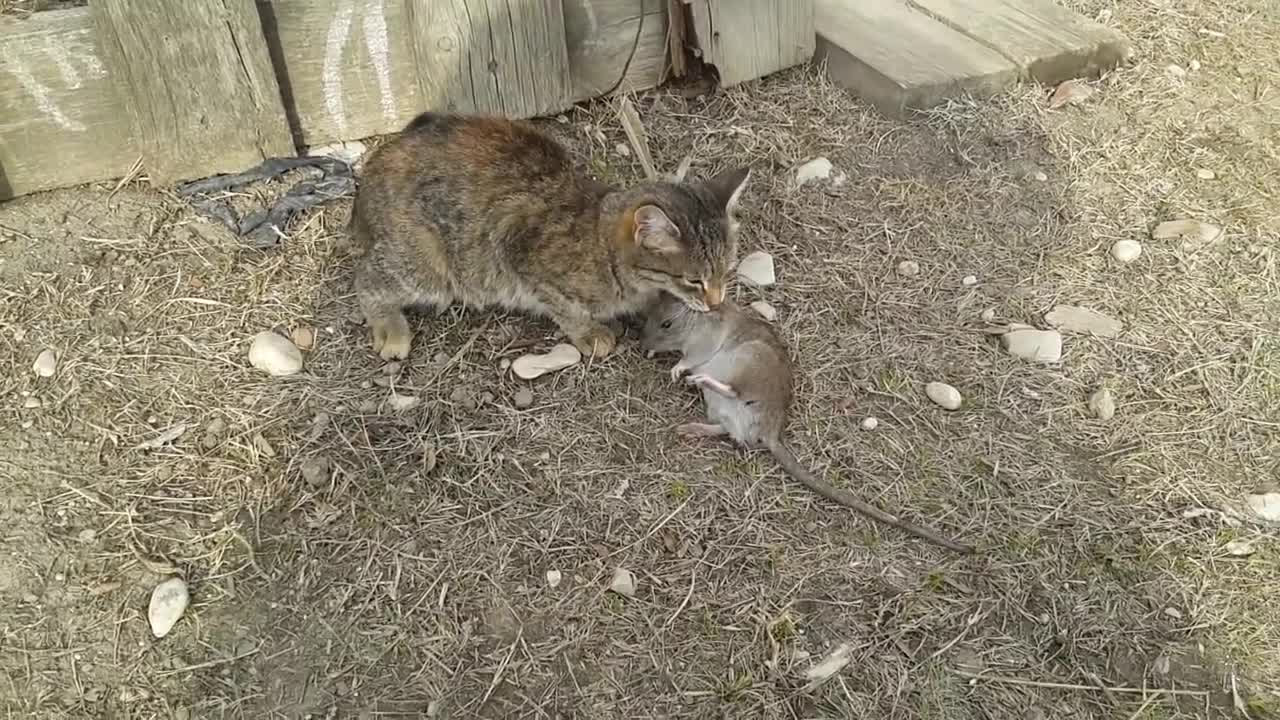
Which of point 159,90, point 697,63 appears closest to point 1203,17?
point 697,63

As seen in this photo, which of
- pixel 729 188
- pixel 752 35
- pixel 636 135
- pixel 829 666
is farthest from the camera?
pixel 752 35

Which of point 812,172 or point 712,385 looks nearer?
point 712,385

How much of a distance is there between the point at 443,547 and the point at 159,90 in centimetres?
213

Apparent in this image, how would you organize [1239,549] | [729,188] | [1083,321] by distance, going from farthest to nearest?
[1083,321] → [729,188] → [1239,549]

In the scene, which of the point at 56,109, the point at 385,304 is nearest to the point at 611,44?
the point at 385,304

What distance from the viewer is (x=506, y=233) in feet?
11.0

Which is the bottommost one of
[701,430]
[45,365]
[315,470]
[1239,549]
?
[1239,549]

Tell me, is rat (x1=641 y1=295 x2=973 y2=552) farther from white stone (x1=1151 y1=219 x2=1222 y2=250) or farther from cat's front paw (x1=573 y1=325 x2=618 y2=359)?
white stone (x1=1151 y1=219 x2=1222 y2=250)

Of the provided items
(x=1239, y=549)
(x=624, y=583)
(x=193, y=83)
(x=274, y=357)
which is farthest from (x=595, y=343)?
(x=1239, y=549)

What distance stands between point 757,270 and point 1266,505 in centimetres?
187

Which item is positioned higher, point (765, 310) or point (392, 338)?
point (392, 338)

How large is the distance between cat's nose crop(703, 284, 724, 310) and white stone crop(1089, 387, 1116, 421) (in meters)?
1.35

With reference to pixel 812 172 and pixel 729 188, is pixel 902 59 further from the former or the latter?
pixel 729 188

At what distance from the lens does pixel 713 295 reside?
322 centimetres
